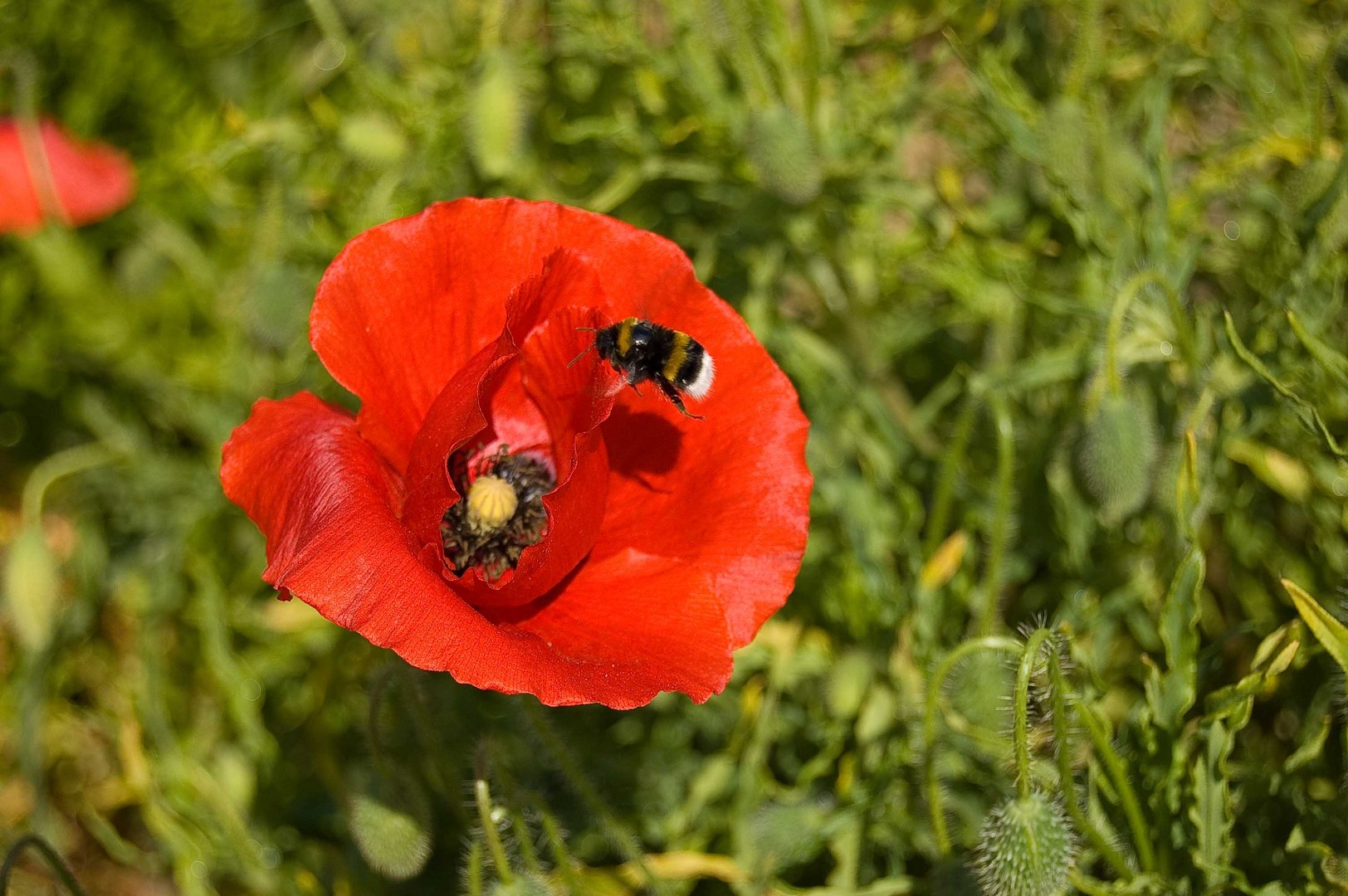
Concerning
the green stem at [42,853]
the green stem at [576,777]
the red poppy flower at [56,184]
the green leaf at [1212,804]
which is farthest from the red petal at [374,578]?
the red poppy flower at [56,184]

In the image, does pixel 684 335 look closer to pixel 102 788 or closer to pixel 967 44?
pixel 967 44

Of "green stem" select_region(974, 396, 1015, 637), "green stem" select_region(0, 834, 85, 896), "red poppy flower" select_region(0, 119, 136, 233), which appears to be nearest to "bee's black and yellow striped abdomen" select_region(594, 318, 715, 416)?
"green stem" select_region(974, 396, 1015, 637)

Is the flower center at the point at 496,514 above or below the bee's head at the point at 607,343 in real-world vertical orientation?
below

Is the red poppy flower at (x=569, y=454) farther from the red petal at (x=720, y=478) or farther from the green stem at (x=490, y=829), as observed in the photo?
the green stem at (x=490, y=829)

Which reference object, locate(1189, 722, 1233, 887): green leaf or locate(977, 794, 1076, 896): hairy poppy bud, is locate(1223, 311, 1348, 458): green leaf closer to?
locate(1189, 722, 1233, 887): green leaf

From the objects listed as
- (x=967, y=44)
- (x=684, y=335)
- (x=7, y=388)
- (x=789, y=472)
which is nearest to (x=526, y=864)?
(x=789, y=472)

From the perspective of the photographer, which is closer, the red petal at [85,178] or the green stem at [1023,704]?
the green stem at [1023,704]

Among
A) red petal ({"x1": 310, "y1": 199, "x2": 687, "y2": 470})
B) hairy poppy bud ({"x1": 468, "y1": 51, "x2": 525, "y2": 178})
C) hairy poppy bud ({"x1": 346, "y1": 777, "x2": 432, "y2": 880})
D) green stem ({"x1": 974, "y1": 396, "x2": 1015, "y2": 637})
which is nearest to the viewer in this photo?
red petal ({"x1": 310, "y1": 199, "x2": 687, "y2": 470})
